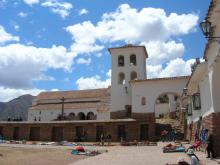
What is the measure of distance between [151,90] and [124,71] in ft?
23.2

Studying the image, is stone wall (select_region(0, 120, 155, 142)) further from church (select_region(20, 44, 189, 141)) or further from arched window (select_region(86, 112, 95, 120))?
arched window (select_region(86, 112, 95, 120))

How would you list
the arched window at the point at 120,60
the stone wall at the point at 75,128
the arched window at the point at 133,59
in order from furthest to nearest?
the arched window at the point at 120,60 < the arched window at the point at 133,59 < the stone wall at the point at 75,128

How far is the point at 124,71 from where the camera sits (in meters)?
41.7

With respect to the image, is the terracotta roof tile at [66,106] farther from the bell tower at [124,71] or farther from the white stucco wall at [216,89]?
the white stucco wall at [216,89]

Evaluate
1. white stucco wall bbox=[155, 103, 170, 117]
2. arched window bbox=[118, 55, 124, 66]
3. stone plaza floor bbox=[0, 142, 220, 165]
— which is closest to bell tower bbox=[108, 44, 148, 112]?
arched window bbox=[118, 55, 124, 66]

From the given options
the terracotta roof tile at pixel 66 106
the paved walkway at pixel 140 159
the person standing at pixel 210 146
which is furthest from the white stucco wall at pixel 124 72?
Result: the person standing at pixel 210 146

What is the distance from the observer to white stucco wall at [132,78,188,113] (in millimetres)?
35000

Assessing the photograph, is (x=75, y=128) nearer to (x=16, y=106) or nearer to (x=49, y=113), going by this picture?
(x=49, y=113)

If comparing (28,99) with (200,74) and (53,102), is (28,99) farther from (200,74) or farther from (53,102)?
(200,74)

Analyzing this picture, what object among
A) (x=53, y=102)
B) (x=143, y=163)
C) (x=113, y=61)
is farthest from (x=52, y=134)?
(x=53, y=102)

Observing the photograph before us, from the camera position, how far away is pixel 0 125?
37656 millimetres

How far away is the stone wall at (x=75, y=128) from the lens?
3158 cm

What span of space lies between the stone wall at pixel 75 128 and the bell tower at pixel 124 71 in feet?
27.7

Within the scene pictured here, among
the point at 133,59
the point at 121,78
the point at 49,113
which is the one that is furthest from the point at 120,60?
the point at 49,113
